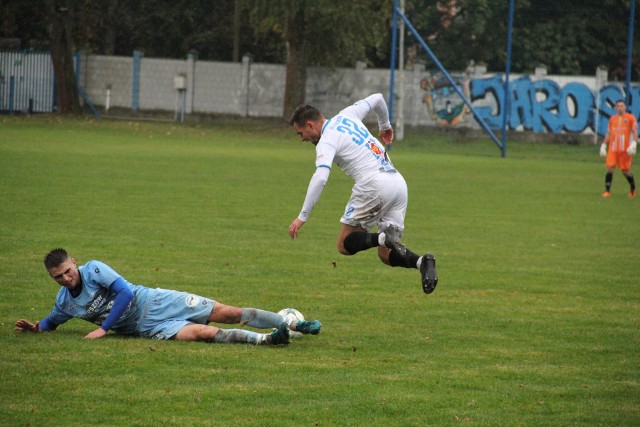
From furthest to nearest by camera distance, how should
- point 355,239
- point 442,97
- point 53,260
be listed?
point 442,97 < point 355,239 < point 53,260

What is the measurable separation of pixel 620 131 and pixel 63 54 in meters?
29.6

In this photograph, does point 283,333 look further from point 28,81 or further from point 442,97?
point 28,81

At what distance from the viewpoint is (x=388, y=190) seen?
1064 cm

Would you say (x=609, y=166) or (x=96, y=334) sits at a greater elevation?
(x=609, y=166)

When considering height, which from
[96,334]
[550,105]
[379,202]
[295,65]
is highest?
[295,65]

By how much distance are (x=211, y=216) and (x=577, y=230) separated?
6.30 m

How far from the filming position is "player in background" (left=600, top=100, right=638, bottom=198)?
25.5 metres

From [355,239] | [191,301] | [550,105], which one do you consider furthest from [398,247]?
[550,105]

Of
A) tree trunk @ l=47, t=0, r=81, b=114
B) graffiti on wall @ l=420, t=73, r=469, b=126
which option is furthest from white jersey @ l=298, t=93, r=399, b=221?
tree trunk @ l=47, t=0, r=81, b=114

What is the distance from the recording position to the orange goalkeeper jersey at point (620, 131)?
26.1 meters

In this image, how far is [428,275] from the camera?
32.3 feet

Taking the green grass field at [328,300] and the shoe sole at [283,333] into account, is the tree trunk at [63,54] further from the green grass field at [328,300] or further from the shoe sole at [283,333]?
the shoe sole at [283,333]

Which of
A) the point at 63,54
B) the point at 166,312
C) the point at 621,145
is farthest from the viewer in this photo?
the point at 63,54

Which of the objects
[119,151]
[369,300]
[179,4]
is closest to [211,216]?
[369,300]
